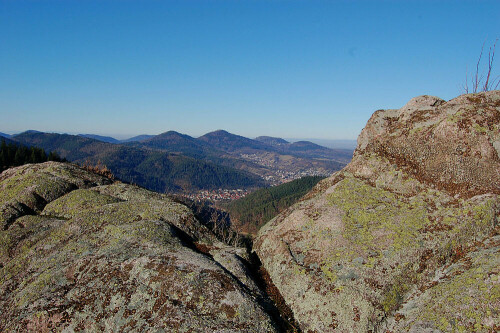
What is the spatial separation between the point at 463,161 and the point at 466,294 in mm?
6591

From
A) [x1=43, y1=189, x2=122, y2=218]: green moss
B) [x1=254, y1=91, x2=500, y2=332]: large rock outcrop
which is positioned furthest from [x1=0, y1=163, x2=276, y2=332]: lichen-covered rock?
[x1=254, y1=91, x2=500, y2=332]: large rock outcrop

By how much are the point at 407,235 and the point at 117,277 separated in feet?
36.9

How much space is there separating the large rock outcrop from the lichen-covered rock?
8.82 feet

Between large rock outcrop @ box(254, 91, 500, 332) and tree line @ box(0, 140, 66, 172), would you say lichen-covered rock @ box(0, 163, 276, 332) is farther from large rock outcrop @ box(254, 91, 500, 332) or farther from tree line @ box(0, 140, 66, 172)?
tree line @ box(0, 140, 66, 172)

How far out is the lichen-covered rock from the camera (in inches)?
346

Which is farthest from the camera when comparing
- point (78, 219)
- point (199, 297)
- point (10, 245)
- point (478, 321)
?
point (78, 219)

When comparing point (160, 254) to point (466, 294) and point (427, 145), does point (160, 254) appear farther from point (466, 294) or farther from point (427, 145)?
point (427, 145)

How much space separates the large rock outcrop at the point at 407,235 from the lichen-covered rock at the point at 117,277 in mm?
2688

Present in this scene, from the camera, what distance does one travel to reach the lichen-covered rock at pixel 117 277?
8781mm

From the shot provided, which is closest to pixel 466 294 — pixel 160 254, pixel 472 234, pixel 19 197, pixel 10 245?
pixel 472 234

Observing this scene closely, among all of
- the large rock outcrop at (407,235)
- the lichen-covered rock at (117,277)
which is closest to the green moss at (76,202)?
the lichen-covered rock at (117,277)

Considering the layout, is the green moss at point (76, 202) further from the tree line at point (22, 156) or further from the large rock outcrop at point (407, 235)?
the tree line at point (22, 156)

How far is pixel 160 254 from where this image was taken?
1123 cm

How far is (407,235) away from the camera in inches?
422
